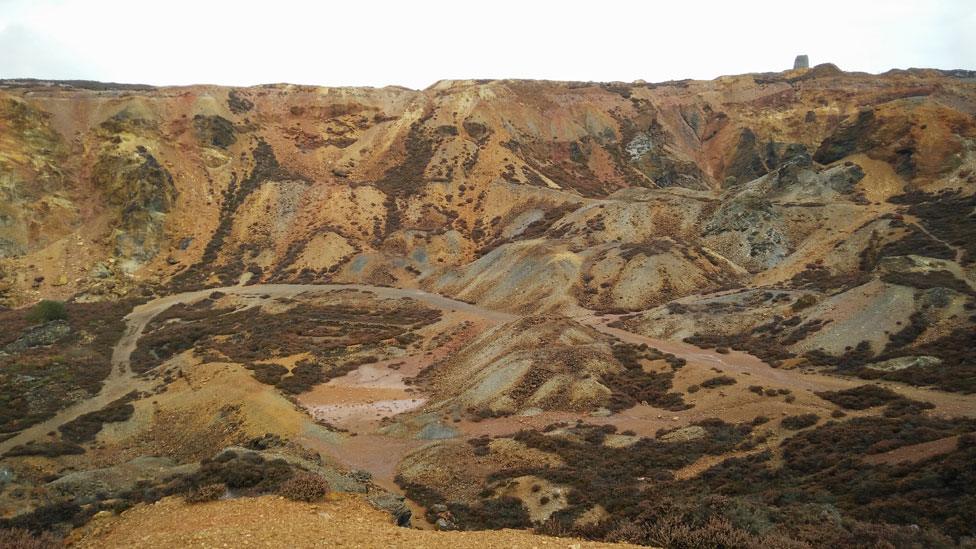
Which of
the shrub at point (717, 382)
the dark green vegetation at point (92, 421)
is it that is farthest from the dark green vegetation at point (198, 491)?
the shrub at point (717, 382)

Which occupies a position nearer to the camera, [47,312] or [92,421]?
[92,421]

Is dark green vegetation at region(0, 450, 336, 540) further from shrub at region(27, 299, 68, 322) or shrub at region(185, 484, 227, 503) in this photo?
shrub at region(27, 299, 68, 322)

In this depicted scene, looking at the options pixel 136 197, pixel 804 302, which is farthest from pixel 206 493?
pixel 136 197

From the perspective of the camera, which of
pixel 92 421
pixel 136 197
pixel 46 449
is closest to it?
pixel 46 449

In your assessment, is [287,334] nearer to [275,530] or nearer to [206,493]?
[206,493]

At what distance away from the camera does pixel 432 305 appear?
200 feet

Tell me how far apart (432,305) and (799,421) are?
1671 inches

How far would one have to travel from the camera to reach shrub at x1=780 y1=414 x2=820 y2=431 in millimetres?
23102

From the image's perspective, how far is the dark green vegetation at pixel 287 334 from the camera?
45.7 meters

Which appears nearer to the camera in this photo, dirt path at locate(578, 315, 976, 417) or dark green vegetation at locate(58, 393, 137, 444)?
dirt path at locate(578, 315, 976, 417)

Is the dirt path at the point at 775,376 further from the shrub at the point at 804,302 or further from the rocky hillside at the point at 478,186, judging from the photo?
the rocky hillside at the point at 478,186

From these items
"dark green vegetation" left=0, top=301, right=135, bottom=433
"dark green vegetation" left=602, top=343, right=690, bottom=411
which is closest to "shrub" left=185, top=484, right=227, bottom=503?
"dark green vegetation" left=602, top=343, right=690, bottom=411

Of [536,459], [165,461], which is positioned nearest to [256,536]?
[536,459]

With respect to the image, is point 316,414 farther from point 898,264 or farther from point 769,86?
point 769,86
